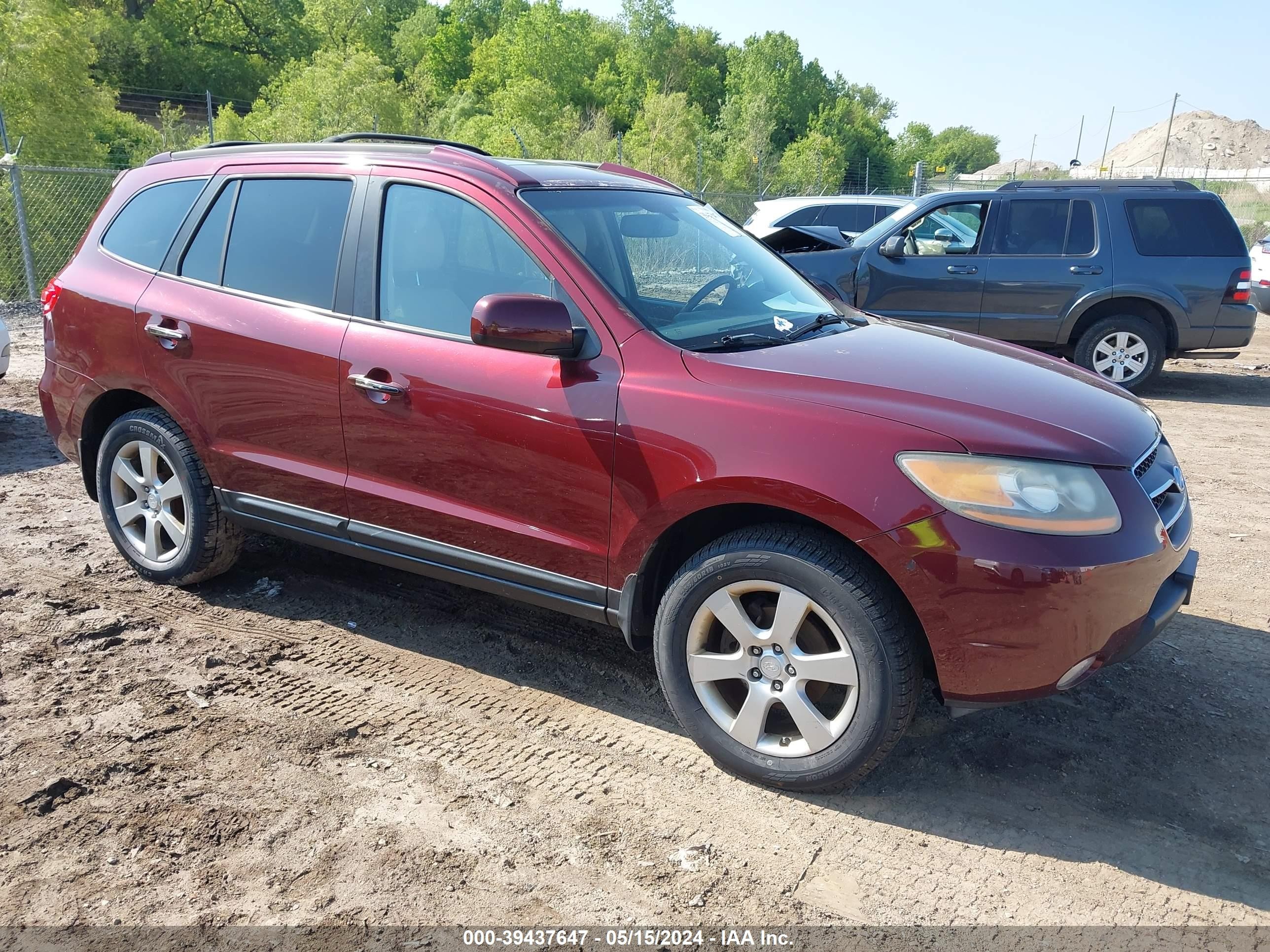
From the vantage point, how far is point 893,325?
3826 mm

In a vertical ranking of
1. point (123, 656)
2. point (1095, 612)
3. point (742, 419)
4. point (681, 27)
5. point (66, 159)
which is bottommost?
point (123, 656)

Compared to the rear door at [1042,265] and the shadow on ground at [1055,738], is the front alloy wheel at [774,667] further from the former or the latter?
the rear door at [1042,265]

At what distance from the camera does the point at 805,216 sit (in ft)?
45.7

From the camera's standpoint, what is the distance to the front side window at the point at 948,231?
9.35 meters

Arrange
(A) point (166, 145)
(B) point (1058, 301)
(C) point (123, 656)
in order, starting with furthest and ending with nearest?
(A) point (166, 145) < (B) point (1058, 301) < (C) point (123, 656)

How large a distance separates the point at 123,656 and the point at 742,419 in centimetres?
263

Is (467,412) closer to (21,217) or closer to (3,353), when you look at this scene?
(3,353)

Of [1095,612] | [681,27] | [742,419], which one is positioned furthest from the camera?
[681,27]

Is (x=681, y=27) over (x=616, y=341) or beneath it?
over

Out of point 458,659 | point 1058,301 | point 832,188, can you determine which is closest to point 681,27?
→ point 832,188

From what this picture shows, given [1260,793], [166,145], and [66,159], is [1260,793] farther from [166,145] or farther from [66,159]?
[166,145]

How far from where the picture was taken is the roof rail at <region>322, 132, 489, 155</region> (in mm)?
3803

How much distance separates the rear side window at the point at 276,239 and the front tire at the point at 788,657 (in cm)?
184

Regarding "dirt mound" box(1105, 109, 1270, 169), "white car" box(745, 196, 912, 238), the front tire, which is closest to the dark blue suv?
"white car" box(745, 196, 912, 238)
